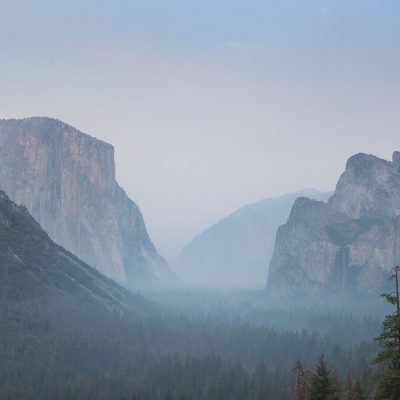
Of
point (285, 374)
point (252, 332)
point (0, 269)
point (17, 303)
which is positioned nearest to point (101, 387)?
point (285, 374)

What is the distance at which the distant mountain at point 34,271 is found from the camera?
506 ft

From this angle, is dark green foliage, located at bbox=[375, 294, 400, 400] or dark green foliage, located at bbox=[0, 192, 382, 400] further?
dark green foliage, located at bbox=[0, 192, 382, 400]

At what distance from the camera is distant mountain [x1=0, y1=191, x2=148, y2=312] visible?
154 m

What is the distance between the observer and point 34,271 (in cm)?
16688

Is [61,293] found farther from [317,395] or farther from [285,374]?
[317,395]

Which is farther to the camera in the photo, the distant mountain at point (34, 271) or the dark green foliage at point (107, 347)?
the distant mountain at point (34, 271)

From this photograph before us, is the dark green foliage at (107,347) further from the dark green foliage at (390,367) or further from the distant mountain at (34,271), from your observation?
the dark green foliage at (390,367)

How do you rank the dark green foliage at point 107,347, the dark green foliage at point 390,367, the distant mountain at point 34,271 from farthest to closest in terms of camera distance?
the distant mountain at point 34,271, the dark green foliage at point 107,347, the dark green foliage at point 390,367

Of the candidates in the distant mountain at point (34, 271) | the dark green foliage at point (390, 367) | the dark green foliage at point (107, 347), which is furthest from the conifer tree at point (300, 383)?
the distant mountain at point (34, 271)

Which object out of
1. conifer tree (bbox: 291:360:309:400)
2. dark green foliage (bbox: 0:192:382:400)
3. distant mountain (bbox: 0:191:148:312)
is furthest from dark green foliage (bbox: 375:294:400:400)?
distant mountain (bbox: 0:191:148:312)

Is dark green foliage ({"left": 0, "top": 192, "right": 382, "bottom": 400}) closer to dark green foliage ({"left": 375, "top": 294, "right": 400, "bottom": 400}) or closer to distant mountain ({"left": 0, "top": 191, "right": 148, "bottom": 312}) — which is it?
distant mountain ({"left": 0, "top": 191, "right": 148, "bottom": 312})

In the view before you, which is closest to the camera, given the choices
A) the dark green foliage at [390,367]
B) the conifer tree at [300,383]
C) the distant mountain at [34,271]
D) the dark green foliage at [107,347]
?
the dark green foliage at [390,367]

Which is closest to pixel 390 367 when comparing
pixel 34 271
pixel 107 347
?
pixel 107 347

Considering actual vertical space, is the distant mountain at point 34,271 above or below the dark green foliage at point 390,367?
above
